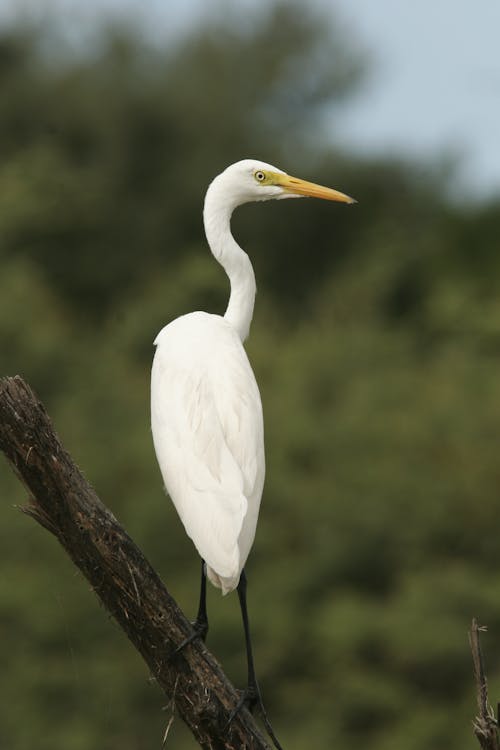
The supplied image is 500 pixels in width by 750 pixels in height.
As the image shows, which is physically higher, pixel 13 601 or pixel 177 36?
pixel 177 36

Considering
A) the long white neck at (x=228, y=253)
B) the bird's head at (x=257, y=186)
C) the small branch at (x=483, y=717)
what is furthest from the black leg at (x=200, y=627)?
the bird's head at (x=257, y=186)

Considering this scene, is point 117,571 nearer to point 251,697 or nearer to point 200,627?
point 200,627

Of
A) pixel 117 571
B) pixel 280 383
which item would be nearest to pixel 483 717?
pixel 117 571

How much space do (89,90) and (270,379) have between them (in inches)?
297

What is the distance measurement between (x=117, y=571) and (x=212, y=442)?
Result: 17.9 inches

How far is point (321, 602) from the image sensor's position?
1054 cm

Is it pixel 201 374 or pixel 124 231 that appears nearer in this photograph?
pixel 201 374

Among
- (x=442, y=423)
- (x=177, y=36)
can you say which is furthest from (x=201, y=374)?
(x=177, y=36)

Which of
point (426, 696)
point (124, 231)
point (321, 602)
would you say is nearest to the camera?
point (426, 696)

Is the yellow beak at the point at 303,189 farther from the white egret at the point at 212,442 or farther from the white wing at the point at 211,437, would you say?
the white wing at the point at 211,437

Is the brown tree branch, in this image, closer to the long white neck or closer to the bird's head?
the long white neck

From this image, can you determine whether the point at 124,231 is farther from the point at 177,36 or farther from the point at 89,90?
the point at 177,36

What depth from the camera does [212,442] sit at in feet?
10.1

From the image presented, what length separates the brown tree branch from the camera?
2701 millimetres
